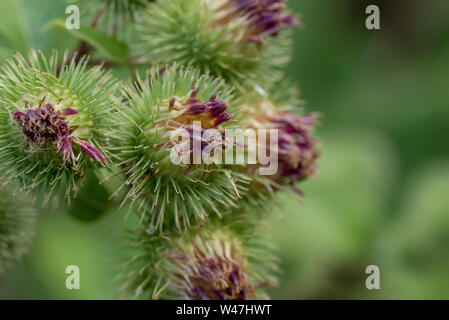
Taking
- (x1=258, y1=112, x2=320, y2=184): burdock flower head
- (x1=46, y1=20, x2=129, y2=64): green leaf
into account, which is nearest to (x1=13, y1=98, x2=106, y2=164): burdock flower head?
(x1=46, y1=20, x2=129, y2=64): green leaf

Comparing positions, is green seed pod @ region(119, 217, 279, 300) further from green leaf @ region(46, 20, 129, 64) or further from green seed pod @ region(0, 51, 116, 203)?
green leaf @ region(46, 20, 129, 64)

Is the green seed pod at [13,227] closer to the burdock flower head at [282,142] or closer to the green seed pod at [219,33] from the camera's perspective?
the green seed pod at [219,33]

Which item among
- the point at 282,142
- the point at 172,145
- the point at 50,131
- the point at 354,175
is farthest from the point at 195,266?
the point at 354,175

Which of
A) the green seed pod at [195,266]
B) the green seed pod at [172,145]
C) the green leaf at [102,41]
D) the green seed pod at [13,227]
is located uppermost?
the green leaf at [102,41]

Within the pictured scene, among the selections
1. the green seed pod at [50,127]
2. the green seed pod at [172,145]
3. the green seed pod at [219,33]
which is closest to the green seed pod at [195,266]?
the green seed pod at [172,145]

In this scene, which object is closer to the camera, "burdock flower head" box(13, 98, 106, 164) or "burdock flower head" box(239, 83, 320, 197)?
"burdock flower head" box(13, 98, 106, 164)

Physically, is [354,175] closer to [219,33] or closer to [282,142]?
[282,142]
